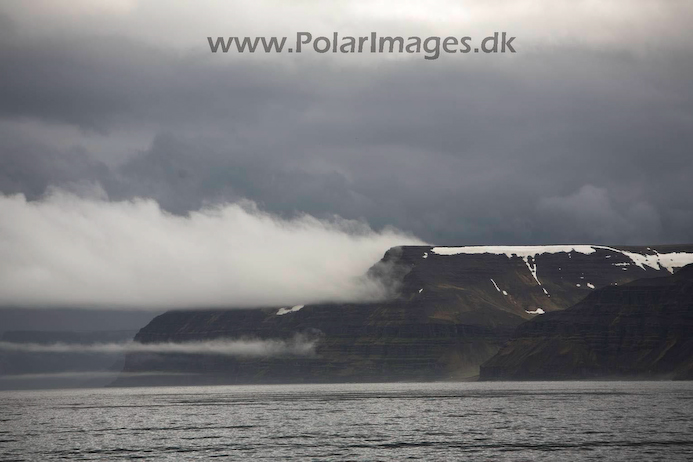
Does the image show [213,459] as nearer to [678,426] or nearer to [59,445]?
[59,445]

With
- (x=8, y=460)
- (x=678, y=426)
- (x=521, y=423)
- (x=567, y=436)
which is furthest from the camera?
(x=521, y=423)

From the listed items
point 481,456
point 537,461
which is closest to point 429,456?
point 481,456

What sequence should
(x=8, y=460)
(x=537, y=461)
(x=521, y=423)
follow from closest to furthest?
(x=537, y=461) → (x=8, y=460) → (x=521, y=423)

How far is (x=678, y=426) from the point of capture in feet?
580

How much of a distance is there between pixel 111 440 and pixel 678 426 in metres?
107

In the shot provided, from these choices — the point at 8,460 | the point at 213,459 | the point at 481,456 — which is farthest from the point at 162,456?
the point at 481,456

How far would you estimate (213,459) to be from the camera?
137875 mm

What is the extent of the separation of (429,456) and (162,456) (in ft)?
134

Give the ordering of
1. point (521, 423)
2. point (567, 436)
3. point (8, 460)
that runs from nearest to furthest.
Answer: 1. point (8, 460)
2. point (567, 436)
3. point (521, 423)

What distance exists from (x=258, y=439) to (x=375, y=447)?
2804 centimetres

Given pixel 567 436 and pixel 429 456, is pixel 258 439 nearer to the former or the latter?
pixel 429 456

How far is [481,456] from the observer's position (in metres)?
136

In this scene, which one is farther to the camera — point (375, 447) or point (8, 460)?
point (375, 447)

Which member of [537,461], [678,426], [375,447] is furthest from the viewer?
[678,426]
